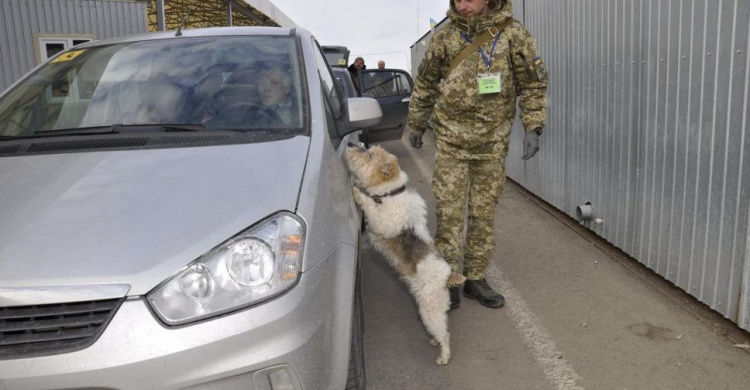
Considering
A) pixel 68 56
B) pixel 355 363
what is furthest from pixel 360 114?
pixel 68 56

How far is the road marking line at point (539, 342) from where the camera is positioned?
3.16m

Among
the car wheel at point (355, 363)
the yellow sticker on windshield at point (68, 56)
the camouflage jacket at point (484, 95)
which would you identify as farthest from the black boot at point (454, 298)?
the yellow sticker on windshield at point (68, 56)

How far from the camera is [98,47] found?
356 centimetres

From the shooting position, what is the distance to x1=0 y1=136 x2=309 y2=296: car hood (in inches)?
70.8

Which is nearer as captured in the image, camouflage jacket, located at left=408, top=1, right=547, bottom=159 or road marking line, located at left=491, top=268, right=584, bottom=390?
road marking line, located at left=491, top=268, right=584, bottom=390

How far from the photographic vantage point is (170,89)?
9.80ft

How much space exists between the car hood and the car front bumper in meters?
0.15

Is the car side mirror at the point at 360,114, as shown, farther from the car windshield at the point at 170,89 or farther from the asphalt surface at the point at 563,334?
the asphalt surface at the point at 563,334

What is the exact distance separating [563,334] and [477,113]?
1556 millimetres

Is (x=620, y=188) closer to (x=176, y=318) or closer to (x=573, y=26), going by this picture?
(x=573, y=26)

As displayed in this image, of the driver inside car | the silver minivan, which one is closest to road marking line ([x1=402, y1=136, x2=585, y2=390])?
the silver minivan

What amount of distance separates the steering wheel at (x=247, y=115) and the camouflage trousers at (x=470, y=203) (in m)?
1.65

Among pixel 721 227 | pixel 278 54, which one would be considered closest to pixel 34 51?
pixel 278 54

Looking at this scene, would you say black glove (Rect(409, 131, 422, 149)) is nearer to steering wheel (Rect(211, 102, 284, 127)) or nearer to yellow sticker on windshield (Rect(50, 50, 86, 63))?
steering wheel (Rect(211, 102, 284, 127))
